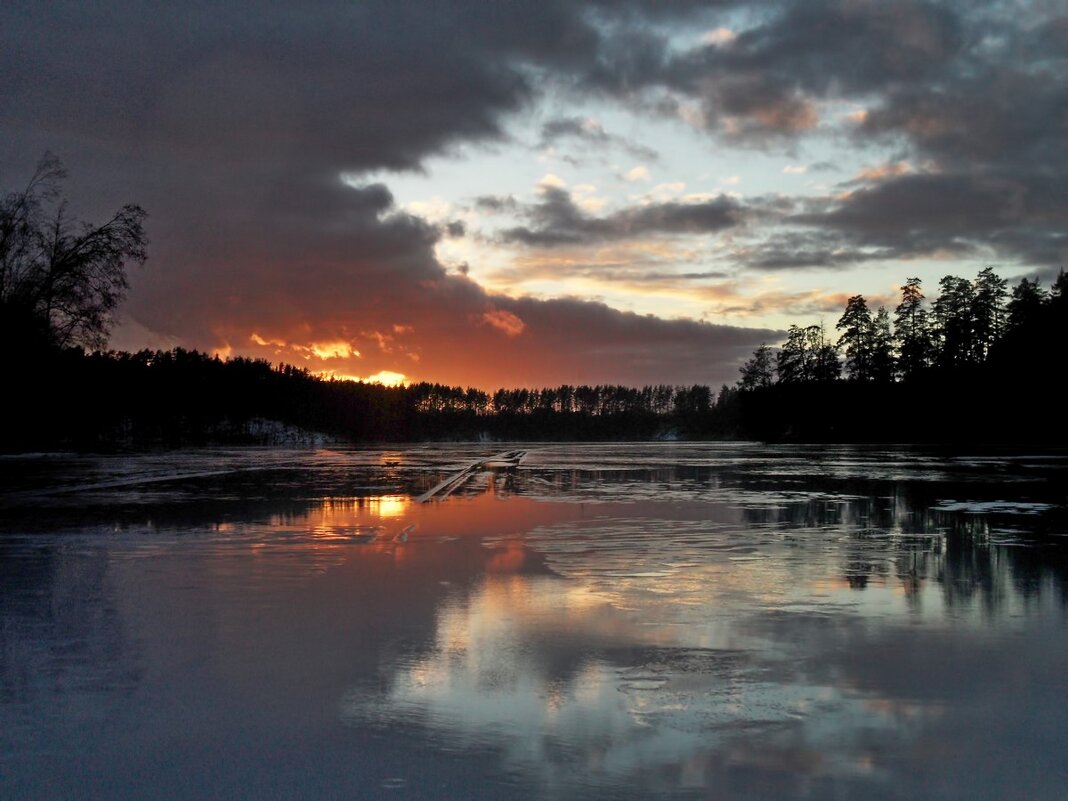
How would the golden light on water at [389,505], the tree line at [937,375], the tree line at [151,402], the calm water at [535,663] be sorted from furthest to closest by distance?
the tree line at [937,375]
the tree line at [151,402]
the golden light on water at [389,505]
the calm water at [535,663]

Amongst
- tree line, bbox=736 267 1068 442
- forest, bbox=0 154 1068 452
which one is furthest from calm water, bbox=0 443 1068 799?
tree line, bbox=736 267 1068 442

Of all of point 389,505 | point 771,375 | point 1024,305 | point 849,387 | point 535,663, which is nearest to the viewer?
point 535,663

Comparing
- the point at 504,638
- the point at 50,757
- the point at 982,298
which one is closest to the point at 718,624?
the point at 504,638

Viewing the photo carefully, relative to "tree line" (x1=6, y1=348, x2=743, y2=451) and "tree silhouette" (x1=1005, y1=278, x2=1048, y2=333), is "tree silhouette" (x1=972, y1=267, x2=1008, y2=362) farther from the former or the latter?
"tree line" (x1=6, y1=348, x2=743, y2=451)

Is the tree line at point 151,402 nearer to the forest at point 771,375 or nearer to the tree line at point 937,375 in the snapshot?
the forest at point 771,375

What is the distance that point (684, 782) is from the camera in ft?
13.8

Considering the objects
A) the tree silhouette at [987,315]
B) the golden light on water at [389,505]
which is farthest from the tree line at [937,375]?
the golden light on water at [389,505]

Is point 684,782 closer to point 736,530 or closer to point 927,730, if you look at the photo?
point 927,730

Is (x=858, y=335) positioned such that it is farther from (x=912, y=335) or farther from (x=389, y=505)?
(x=389, y=505)

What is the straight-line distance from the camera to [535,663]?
247 inches

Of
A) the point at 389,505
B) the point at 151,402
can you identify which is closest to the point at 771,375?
the point at 151,402

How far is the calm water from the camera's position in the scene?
14.3ft

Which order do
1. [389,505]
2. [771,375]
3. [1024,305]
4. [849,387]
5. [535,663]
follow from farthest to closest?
[771,375]
[849,387]
[1024,305]
[389,505]
[535,663]

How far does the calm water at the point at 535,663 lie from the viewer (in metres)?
4.35
